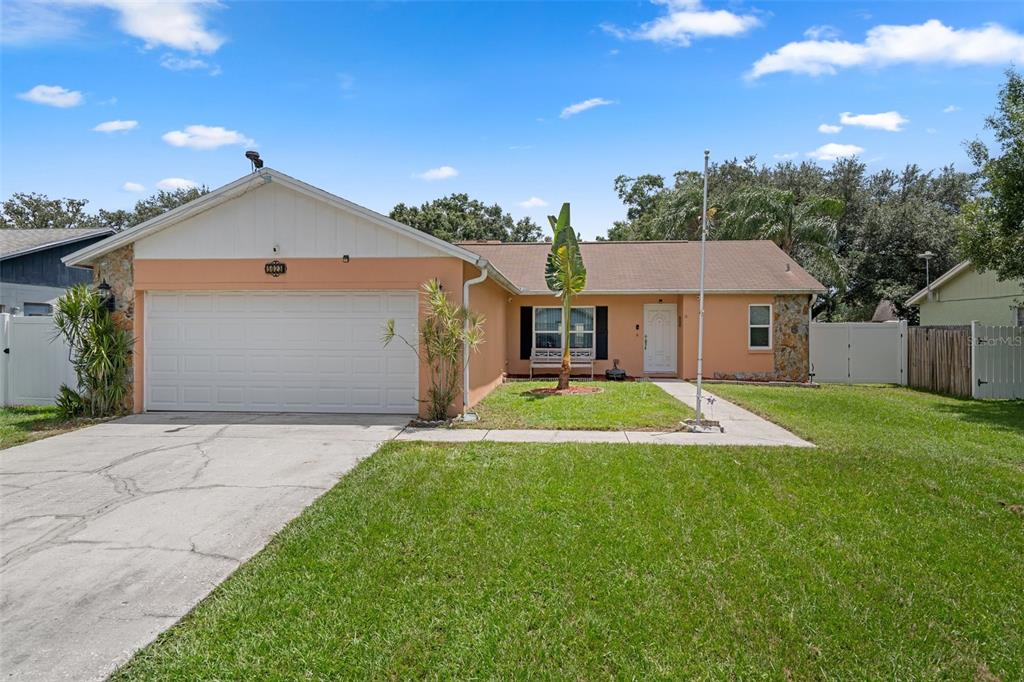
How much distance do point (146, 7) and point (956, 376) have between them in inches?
728

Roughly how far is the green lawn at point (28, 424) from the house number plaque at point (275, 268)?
3.93 m

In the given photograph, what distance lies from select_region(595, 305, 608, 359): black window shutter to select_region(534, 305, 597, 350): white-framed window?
4.9 inches

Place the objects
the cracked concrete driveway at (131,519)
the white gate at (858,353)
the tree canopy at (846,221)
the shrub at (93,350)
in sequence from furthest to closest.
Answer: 1. the tree canopy at (846,221)
2. the white gate at (858,353)
3. the shrub at (93,350)
4. the cracked concrete driveway at (131,519)

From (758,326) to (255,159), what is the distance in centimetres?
1353

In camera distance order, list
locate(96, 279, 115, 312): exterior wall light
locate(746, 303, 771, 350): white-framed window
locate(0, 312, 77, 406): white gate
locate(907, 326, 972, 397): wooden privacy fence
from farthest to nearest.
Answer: locate(746, 303, 771, 350): white-framed window < locate(907, 326, 972, 397): wooden privacy fence < locate(0, 312, 77, 406): white gate < locate(96, 279, 115, 312): exterior wall light

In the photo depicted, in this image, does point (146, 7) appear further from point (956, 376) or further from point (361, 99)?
point (956, 376)

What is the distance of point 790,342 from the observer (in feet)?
51.8

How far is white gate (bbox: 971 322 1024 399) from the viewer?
12859 mm

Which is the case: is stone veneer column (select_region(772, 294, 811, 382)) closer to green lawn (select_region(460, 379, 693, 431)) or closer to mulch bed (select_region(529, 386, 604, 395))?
green lawn (select_region(460, 379, 693, 431))

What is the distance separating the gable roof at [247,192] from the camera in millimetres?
9484

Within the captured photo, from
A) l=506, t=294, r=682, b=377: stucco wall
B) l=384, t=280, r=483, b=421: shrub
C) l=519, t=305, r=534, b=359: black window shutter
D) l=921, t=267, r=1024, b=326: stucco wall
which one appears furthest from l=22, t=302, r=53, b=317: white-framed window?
l=921, t=267, r=1024, b=326: stucco wall

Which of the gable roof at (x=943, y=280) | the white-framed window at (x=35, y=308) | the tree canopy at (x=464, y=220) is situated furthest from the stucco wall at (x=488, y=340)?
the tree canopy at (x=464, y=220)

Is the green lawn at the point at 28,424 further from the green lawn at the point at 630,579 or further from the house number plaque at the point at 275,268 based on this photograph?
the green lawn at the point at 630,579

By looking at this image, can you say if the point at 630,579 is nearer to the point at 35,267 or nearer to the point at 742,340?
the point at 742,340
